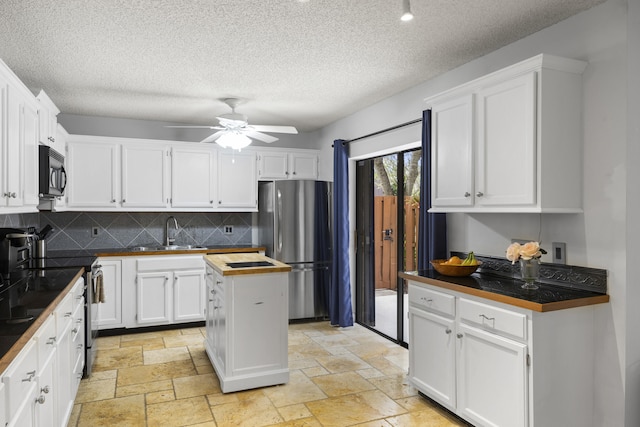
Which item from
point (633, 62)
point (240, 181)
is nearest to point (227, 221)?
point (240, 181)

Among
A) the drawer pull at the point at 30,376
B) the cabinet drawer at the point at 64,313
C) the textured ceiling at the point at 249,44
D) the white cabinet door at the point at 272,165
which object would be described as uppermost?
the textured ceiling at the point at 249,44

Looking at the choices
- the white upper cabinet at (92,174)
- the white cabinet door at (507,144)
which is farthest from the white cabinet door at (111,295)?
the white cabinet door at (507,144)

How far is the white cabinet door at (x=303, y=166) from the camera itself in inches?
230

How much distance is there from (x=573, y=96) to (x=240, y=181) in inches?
156

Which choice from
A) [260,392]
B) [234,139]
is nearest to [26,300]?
[260,392]

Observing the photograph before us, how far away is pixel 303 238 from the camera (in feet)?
17.6

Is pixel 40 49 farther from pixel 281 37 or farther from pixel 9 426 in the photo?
pixel 9 426

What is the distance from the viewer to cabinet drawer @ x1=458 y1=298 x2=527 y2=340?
2.30m

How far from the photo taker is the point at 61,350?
97.8 inches

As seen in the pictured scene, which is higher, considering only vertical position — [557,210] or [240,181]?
[240,181]

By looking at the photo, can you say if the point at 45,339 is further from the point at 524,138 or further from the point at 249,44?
the point at 524,138

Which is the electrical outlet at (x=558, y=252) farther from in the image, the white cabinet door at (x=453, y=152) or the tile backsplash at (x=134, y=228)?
the tile backsplash at (x=134, y=228)

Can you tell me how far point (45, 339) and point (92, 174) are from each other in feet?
10.9

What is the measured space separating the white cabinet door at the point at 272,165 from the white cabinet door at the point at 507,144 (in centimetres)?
Answer: 334
